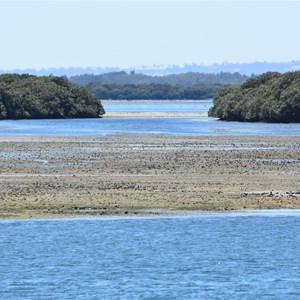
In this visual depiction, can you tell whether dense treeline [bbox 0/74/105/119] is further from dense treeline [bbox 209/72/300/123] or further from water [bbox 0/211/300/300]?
water [bbox 0/211/300/300]

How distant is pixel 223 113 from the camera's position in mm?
109188

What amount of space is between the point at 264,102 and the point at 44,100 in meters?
23.8

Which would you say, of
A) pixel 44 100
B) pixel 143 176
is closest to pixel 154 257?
pixel 143 176

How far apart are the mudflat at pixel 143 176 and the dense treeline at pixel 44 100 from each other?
43.9 metres

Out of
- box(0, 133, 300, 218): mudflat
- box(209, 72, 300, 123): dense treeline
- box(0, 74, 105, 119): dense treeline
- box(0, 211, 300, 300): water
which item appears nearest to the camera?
box(0, 211, 300, 300): water

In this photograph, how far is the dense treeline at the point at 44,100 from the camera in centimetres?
10956

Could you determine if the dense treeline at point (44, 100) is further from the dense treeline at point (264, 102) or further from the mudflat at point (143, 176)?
the mudflat at point (143, 176)

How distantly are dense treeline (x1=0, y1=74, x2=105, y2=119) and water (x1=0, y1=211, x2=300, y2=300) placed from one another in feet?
255

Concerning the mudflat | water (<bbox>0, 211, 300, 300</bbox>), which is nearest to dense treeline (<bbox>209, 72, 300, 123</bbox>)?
the mudflat

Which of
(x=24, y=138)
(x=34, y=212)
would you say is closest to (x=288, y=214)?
(x=34, y=212)

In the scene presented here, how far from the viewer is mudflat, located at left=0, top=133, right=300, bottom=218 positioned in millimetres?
33844

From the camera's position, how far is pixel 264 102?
10106 centimetres

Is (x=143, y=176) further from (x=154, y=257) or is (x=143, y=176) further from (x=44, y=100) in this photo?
(x=44, y=100)

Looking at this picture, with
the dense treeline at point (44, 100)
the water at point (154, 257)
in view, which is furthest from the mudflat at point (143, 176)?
the dense treeline at point (44, 100)
